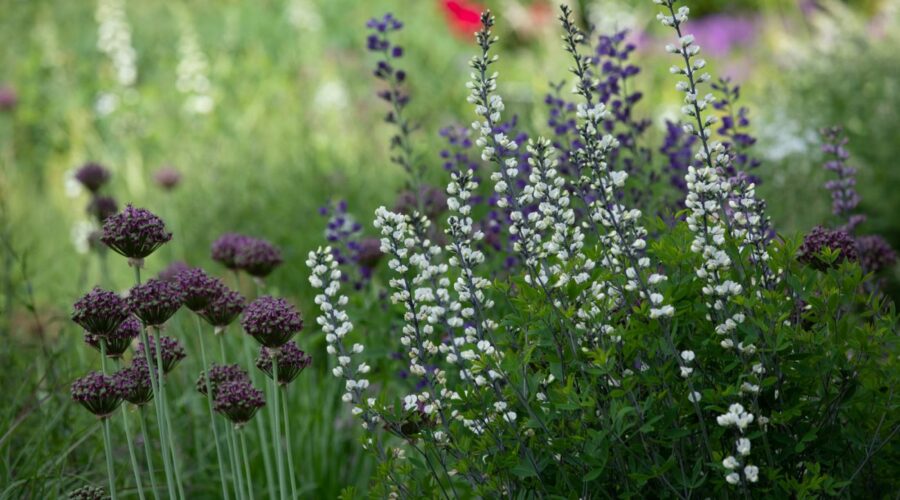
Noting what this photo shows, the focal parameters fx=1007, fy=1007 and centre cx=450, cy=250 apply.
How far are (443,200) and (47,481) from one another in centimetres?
183

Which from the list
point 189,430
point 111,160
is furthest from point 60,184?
point 189,430

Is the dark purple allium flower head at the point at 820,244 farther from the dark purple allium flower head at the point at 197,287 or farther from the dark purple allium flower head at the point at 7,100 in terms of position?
the dark purple allium flower head at the point at 7,100

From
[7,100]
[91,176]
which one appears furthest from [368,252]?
[7,100]

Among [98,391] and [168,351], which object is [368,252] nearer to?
[168,351]

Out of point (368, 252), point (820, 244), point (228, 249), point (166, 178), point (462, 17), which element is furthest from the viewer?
point (462, 17)

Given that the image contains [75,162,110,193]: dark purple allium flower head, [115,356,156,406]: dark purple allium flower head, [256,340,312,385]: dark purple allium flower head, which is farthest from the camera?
[75,162,110,193]: dark purple allium flower head

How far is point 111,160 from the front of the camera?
321 inches

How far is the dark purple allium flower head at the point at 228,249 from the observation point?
3353 mm

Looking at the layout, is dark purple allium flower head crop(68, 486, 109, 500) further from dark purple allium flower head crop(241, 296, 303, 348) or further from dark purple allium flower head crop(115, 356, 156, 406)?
dark purple allium flower head crop(241, 296, 303, 348)

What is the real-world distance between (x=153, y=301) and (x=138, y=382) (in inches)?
9.3

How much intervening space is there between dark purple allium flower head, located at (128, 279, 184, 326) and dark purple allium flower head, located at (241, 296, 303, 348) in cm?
17

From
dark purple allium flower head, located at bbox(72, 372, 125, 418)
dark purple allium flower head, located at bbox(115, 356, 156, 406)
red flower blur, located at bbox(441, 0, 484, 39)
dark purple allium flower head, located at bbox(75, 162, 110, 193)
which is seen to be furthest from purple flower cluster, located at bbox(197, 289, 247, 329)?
red flower blur, located at bbox(441, 0, 484, 39)

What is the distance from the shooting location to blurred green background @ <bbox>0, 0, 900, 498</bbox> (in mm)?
3934

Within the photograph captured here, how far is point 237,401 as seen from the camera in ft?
7.52
